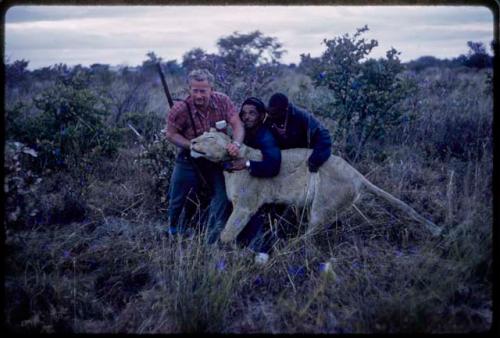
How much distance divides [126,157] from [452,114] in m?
6.84

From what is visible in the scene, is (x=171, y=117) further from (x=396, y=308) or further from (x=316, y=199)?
(x=396, y=308)

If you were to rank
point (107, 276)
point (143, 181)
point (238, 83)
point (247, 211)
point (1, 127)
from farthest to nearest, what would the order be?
point (238, 83), point (143, 181), point (247, 211), point (107, 276), point (1, 127)

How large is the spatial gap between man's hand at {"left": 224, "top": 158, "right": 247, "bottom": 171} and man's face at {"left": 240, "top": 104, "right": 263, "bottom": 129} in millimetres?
513

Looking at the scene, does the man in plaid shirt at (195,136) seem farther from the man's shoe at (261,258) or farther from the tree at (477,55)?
the tree at (477,55)

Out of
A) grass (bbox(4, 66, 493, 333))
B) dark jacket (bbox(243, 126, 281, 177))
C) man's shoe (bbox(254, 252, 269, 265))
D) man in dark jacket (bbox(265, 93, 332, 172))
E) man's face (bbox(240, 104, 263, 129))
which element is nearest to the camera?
grass (bbox(4, 66, 493, 333))

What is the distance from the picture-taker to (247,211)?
5.05 meters

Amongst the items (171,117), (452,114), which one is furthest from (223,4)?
(452,114)

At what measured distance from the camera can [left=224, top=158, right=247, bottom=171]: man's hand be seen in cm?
514

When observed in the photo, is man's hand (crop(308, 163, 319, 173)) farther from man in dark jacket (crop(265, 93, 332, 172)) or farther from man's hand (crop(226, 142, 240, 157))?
man's hand (crop(226, 142, 240, 157))

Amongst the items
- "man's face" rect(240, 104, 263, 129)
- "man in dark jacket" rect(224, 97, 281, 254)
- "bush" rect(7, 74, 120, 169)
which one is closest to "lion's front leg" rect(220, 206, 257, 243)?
"man in dark jacket" rect(224, 97, 281, 254)

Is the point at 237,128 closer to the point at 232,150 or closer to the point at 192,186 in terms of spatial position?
the point at 232,150

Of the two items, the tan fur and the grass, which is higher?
the tan fur

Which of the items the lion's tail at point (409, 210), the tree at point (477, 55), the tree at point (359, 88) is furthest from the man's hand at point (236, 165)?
the tree at point (477, 55)

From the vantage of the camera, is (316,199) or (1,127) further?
(316,199)
